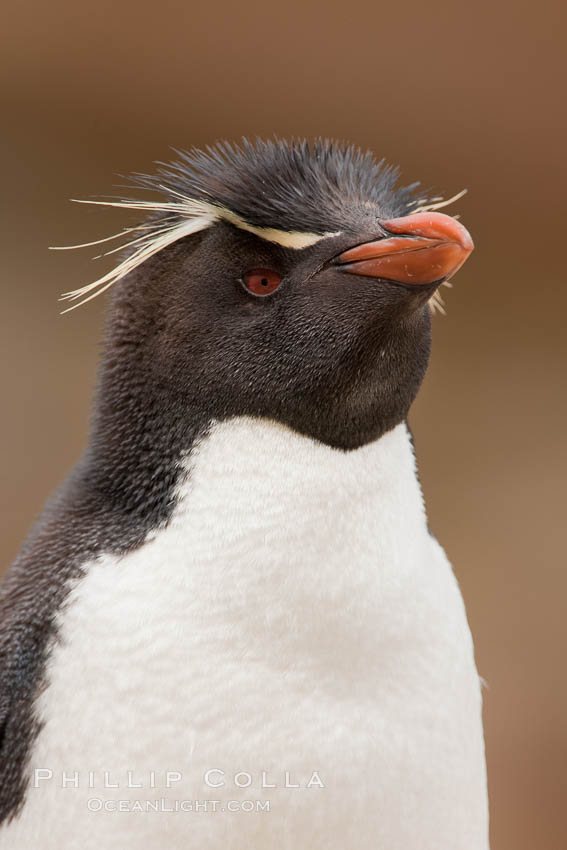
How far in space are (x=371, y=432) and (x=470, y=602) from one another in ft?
7.14

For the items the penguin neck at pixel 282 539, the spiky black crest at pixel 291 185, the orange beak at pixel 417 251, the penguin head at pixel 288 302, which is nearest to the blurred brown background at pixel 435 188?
the spiky black crest at pixel 291 185

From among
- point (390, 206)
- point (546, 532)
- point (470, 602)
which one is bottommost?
point (470, 602)

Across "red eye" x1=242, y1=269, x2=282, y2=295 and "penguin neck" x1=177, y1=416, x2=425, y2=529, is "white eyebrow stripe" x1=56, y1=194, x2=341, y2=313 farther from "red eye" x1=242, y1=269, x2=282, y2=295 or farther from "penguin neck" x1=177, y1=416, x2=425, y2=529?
"penguin neck" x1=177, y1=416, x2=425, y2=529

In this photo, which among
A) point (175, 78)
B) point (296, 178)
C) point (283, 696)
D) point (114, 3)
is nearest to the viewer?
point (283, 696)

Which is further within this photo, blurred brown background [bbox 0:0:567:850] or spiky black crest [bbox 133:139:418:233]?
blurred brown background [bbox 0:0:567:850]

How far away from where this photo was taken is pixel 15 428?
Result: 123 inches

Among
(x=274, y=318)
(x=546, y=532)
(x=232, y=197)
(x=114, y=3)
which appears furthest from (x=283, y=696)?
(x=546, y=532)

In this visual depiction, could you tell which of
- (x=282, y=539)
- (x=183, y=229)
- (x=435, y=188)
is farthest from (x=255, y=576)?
(x=435, y=188)

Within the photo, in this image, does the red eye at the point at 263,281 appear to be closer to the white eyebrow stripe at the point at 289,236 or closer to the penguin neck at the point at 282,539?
the white eyebrow stripe at the point at 289,236

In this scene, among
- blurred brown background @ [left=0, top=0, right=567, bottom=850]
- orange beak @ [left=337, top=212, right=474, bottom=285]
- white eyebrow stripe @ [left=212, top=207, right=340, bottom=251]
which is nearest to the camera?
orange beak @ [left=337, top=212, right=474, bottom=285]

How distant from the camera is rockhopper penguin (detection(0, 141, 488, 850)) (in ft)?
3.73

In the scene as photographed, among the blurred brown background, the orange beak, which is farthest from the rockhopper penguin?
the blurred brown background

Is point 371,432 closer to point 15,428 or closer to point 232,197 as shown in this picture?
point 232,197

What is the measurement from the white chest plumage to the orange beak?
0.75 feet
